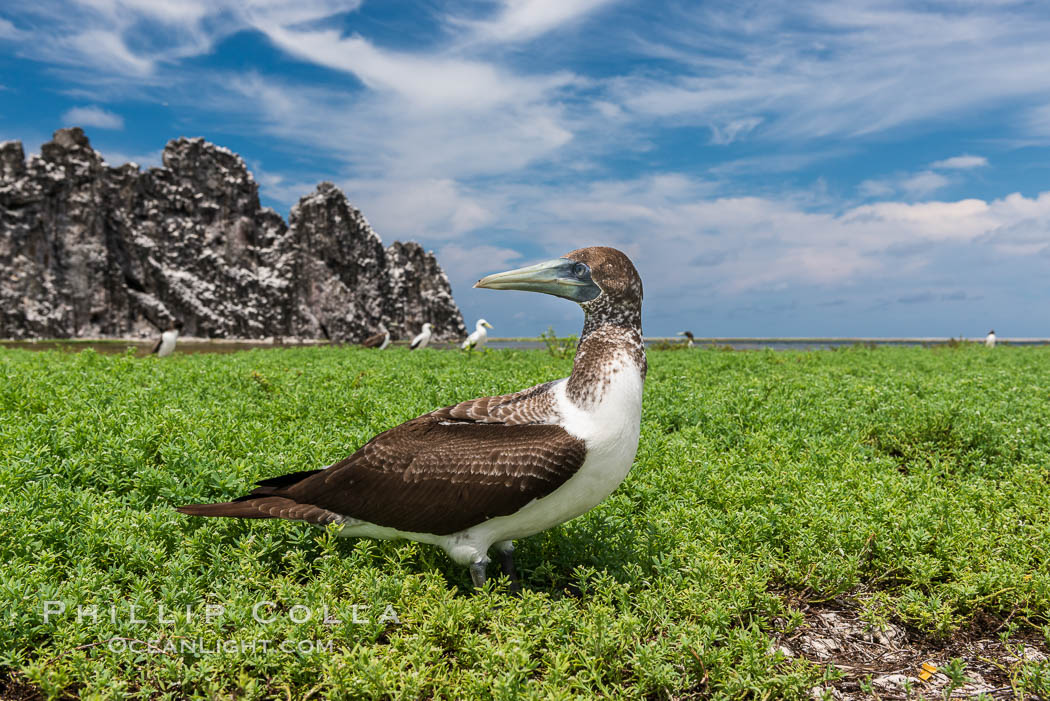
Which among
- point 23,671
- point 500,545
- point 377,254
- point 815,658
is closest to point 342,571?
point 500,545

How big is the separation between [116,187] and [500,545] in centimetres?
10117

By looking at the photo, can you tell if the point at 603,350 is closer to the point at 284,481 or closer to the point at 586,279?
the point at 586,279

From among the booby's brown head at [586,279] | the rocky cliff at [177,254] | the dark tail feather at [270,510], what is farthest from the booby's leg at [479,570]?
the rocky cliff at [177,254]

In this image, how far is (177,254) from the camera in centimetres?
9162

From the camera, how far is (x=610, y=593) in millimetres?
4160

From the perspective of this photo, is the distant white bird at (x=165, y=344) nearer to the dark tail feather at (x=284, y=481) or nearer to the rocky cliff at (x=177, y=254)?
the dark tail feather at (x=284, y=481)

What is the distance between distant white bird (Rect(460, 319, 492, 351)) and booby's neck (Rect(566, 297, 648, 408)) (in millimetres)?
14609

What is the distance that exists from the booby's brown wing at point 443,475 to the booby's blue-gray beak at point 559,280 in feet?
2.31

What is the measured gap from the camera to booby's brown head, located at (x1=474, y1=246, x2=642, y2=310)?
4277 mm

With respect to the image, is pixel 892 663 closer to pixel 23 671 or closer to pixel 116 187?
pixel 23 671

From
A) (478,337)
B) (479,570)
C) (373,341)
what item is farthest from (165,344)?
(479,570)

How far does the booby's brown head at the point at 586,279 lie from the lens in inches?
168

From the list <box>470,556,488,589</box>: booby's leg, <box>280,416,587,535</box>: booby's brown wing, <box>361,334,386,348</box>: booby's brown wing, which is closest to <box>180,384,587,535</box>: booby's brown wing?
<box>280,416,587,535</box>: booby's brown wing

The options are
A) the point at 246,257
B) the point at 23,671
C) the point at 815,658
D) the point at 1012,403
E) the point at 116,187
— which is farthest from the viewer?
the point at 246,257
